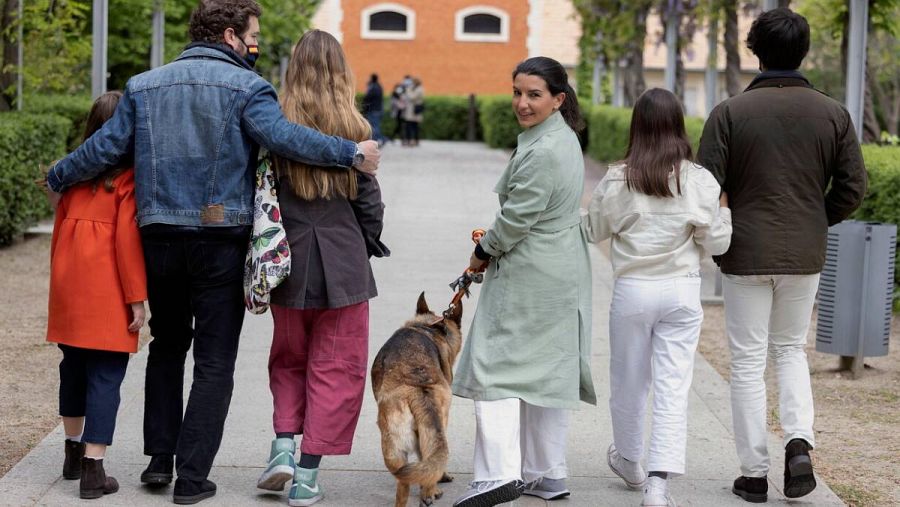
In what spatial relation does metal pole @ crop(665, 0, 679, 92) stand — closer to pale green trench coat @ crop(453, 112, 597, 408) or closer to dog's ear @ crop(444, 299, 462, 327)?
dog's ear @ crop(444, 299, 462, 327)

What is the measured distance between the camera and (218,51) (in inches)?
189

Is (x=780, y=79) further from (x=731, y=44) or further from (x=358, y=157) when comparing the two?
(x=731, y=44)

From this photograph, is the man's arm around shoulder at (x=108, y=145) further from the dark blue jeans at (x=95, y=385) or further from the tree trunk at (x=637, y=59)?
the tree trunk at (x=637, y=59)

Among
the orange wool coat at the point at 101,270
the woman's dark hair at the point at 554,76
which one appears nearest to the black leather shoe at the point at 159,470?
the orange wool coat at the point at 101,270

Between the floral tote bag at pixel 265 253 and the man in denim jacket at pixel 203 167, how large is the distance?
0.06 m

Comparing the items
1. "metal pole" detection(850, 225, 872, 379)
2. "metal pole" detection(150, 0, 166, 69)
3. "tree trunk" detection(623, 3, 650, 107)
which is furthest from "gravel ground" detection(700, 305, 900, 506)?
"tree trunk" detection(623, 3, 650, 107)

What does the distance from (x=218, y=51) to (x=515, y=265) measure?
4.57 feet

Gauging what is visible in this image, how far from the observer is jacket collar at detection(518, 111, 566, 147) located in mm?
4797

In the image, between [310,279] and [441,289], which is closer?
[310,279]

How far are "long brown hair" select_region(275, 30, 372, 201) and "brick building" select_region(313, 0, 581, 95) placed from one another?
38.6m

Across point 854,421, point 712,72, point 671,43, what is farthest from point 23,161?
point 671,43

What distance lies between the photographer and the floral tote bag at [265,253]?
15.5ft

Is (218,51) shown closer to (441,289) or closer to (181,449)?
(181,449)

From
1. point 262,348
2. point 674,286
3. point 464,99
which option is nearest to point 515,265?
point 674,286
